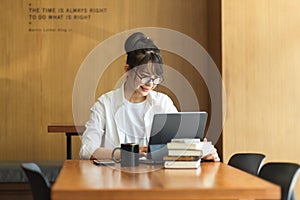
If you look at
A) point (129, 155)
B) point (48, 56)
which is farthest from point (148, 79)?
point (48, 56)

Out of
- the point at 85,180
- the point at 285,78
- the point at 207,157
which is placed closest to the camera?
the point at 85,180

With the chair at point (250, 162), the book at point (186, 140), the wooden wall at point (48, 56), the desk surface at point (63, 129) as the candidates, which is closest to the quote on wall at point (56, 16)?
the wooden wall at point (48, 56)

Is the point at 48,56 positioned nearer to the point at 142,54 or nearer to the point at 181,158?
the point at 142,54

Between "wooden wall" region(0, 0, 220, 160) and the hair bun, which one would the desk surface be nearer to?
"wooden wall" region(0, 0, 220, 160)

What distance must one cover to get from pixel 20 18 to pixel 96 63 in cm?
85

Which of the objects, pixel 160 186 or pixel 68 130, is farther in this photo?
pixel 68 130

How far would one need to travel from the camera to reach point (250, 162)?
2918 millimetres

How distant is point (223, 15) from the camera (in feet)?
15.0

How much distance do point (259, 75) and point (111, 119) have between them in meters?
1.89

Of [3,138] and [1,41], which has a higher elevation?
[1,41]

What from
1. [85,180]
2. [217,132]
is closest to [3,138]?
[217,132]

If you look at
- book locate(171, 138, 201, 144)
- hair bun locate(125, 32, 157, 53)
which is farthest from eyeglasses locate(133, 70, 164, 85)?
book locate(171, 138, 201, 144)

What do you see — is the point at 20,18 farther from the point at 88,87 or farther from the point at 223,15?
the point at 223,15

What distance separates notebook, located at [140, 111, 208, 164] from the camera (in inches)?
104
